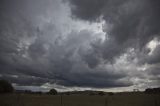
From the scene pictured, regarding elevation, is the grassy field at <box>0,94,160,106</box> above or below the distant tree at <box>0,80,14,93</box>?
below

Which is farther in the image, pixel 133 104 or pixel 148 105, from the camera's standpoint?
pixel 133 104

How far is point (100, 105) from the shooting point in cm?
2247

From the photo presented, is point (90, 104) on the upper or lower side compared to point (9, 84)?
lower

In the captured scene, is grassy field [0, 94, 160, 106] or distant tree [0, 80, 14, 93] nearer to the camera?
grassy field [0, 94, 160, 106]

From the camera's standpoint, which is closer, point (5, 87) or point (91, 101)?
point (91, 101)

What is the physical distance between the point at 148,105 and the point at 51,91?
38.6 meters

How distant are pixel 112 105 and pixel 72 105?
4.51 m

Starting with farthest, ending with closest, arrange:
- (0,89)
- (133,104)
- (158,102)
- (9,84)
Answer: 1. (9,84)
2. (0,89)
3. (133,104)
4. (158,102)

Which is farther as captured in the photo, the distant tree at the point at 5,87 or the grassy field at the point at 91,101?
the distant tree at the point at 5,87

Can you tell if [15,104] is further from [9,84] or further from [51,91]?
[9,84]

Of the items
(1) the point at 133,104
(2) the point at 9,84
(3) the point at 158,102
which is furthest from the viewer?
(2) the point at 9,84

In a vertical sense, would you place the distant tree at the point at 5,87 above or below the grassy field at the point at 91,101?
above

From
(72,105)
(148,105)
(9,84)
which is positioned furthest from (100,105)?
A: (9,84)

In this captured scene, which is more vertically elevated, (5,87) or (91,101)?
(5,87)
